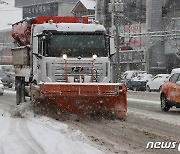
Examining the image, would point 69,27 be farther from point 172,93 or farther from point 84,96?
point 172,93

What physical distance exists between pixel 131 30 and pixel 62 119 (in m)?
46.6

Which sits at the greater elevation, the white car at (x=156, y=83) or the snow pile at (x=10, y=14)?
the snow pile at (x=10, y=14)

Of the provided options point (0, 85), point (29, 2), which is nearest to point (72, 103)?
point (0, 85)

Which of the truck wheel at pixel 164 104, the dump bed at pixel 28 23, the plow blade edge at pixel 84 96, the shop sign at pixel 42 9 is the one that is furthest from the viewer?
A: the shop sign at pixel 42 9

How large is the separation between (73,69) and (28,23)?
3205mm

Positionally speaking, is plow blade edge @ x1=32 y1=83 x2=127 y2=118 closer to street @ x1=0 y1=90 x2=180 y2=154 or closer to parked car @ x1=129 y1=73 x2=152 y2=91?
street @ x1=0 y1=90 x2=180 y2=154

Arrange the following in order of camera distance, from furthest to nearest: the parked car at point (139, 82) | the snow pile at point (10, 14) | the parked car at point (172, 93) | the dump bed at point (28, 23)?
the snow pile at point (10, 14) < the parked car at point (139, 82) < the parked car at point (172, 93) < the dump bed at point (28, 23)

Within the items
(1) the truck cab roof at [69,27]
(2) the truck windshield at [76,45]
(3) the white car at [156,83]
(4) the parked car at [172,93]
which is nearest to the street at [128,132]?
(4) the parked car at [172,93]

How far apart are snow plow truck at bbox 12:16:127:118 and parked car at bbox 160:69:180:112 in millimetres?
3020

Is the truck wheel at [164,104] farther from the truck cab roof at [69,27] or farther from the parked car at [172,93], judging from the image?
the truck cab roof at [69,27]

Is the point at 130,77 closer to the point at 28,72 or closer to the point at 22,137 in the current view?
the point at 28,72

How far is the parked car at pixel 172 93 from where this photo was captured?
56.6 feet

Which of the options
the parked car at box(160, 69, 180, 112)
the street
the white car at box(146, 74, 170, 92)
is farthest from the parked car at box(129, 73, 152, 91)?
the street

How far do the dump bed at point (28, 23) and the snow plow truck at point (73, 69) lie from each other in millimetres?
126
